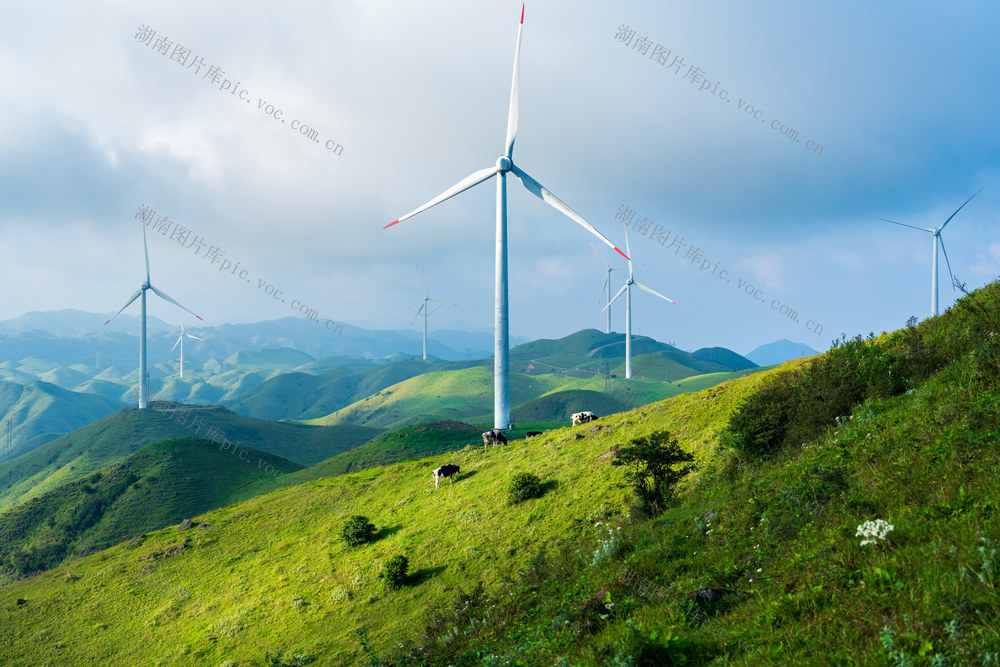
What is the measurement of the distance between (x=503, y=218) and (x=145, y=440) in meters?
152

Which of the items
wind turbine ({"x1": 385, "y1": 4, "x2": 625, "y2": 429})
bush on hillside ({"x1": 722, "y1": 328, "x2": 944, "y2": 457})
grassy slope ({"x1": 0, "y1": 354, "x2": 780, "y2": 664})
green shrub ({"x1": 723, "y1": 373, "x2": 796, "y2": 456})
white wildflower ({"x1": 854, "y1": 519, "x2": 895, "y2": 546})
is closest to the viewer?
white wildflower ({"x1": 854, "y1": 519, "x2": 895, "y2": 546})

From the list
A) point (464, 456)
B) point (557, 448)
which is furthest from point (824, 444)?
point (464, 456)

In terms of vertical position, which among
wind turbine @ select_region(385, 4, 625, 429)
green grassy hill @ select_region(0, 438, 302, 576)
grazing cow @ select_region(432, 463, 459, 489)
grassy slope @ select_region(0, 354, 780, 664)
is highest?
wind turbine @ select_region(385, 4, 625, 429)

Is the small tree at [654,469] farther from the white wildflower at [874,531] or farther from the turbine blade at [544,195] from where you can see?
the turbine blade at [544,195]

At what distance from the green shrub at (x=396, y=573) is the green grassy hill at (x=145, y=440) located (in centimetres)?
14160

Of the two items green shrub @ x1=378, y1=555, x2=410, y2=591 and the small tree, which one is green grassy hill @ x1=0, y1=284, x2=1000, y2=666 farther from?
the small tree

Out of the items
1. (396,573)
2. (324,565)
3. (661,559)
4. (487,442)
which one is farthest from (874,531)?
(487,442)

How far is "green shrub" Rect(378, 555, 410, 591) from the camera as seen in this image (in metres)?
25.1

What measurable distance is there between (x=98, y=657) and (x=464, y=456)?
2700 cm

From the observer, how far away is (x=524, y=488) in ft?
97.9

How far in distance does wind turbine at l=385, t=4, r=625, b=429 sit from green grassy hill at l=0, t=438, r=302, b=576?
5263cm

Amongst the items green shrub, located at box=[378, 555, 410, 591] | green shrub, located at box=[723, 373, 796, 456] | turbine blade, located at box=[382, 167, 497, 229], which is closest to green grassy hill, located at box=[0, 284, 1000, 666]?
green shrub, located at box=[723, 373, 796, 456]

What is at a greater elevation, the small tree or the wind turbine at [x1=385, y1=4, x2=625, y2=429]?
the wind turbine at [x1=385, y1=4, x2=625, y2=429]

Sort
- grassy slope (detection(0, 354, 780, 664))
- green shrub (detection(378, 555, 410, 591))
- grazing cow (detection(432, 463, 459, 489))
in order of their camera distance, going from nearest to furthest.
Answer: grassy slope (detection(0, 354, 780, 664))
green shrub (detection(378, 555, 410, 591))
grazing cow (detection(432, 463, 459, 489))
